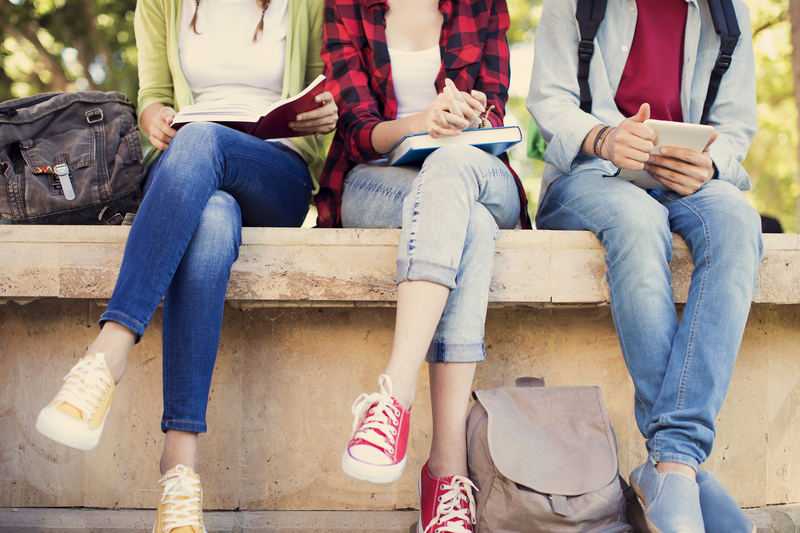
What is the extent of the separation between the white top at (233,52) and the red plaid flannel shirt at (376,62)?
23cm

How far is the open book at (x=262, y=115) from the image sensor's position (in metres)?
1.83

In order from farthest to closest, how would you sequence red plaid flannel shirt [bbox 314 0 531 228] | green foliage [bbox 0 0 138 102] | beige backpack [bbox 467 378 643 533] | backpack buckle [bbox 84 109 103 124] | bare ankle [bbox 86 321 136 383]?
green foliage [bbox 0 0 138 102], red plaid flannel shirt [bbox 314 0 531 228], backpack buckle [bbox 84 109 103 124], beige backpack [bbox 467 378 643 533], bare ankle [bbox 86 321 136 383]

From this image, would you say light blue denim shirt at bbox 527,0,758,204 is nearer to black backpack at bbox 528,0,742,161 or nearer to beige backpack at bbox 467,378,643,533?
black backpack at bbox 528,0,742,161

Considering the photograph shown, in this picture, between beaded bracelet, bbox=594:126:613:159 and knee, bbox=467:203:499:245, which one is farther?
beaded bracelet, bbox=594:126:613:159

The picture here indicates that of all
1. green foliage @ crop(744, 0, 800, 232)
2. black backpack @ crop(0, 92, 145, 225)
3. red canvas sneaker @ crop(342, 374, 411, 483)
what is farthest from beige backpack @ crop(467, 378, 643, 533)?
green foliage @ crop(744, 0, 800, 232)

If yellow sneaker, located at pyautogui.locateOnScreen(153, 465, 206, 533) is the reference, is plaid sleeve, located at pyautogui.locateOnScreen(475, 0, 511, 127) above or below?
above

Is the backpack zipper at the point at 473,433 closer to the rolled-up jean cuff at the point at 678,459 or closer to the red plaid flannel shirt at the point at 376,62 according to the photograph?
the rolled-up jean cuff at the point at 678,459

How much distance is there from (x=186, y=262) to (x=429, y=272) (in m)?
0.68

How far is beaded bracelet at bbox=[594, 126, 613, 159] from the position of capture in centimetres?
188

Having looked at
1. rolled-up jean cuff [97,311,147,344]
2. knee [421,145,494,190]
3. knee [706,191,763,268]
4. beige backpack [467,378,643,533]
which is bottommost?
beige backpack [467,378,643,533]

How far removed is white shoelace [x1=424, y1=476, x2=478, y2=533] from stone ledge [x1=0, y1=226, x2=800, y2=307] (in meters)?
0.61

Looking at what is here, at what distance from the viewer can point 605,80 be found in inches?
82.9

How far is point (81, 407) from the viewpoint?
130cm

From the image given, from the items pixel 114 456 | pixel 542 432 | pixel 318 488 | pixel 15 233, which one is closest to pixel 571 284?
pixel 542 432
